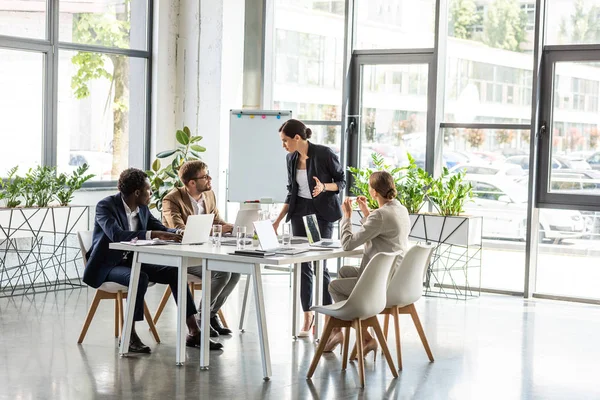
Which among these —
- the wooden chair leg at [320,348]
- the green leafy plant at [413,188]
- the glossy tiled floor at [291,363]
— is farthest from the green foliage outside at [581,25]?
the wooden chair leg at [320,348]

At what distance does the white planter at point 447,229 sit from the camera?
8.38 meters

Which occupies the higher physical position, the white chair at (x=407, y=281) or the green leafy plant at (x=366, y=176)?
the green leafy plant at (x=366, y=176)

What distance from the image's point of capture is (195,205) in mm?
6379

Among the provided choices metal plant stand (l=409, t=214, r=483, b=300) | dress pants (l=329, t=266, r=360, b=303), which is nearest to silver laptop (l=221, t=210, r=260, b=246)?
dress pants (l=329, t=266, r=360, b=303)

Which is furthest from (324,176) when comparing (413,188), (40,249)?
(40,249)

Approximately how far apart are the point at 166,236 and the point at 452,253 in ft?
13.4

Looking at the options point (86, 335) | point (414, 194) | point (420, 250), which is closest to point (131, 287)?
point (86, 335)

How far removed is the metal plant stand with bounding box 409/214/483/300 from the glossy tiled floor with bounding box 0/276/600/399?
0.96 m

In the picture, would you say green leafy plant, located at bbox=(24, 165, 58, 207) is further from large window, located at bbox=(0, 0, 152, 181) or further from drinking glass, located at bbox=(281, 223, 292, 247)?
drinking glass, located at bbox=(281, 223, 292, 247)

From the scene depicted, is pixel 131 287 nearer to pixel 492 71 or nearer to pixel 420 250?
pixel 420 250

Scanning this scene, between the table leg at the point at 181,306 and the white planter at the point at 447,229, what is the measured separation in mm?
3597

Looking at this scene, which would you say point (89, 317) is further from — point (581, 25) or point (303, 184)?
point (581, 25)

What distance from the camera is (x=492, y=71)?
29.1 ft

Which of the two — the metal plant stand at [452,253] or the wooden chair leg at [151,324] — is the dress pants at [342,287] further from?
the metal plant stand at [452,253]
